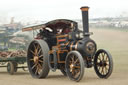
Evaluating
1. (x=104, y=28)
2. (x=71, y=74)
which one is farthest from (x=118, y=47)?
(x=71, y=74)

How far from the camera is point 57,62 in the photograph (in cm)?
1105

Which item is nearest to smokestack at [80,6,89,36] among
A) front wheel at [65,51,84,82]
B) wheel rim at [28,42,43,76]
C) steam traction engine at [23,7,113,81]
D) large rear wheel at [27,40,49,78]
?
steam traction engine at [23,7,113,81]

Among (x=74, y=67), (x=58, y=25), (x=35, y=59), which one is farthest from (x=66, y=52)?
(x=58, y=25)

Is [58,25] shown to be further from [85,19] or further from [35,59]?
[85,19]

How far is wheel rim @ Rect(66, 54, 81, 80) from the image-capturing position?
384 inches

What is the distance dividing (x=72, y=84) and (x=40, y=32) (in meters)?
3.44

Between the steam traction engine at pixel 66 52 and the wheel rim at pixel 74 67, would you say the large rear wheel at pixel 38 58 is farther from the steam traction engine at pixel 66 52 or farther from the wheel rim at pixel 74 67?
the wheel rim at pixel 74 67

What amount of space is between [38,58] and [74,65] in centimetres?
206

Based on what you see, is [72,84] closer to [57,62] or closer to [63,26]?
[57,62]

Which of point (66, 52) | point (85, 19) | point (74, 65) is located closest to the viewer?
point (74, 65)

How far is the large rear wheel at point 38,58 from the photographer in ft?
35.9

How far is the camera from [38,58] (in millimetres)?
11453

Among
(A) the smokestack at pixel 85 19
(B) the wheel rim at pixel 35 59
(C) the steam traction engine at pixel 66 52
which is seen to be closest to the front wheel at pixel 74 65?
(C) the steam traction engine at pixel 66 52

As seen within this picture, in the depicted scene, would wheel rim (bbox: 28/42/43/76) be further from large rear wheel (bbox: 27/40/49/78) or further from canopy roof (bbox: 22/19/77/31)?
canopy roof (bbox: 22/19/77/31)
